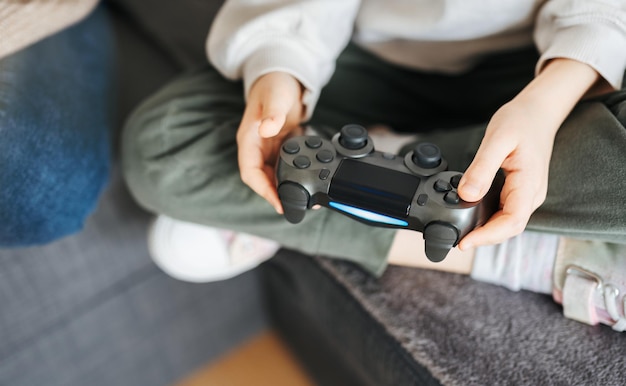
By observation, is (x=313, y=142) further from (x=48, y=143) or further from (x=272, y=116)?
(x=48, y=143)

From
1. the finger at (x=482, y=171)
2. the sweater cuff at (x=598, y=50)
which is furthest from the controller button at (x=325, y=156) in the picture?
the sweater cuff at (x=598, y=50)

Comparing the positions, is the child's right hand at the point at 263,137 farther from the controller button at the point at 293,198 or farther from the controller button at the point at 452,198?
the controller button at the point at 452,198

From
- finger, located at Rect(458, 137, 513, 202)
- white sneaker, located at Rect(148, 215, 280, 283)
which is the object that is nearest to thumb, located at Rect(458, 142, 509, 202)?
finger, located at Rect(458, 137, 513, 202)

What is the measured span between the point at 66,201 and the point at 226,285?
297 millimetres

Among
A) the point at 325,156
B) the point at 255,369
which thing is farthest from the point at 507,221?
the point at 255,369

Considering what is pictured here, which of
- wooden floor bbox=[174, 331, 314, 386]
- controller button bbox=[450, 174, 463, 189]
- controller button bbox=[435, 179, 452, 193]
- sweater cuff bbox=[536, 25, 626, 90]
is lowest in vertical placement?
wooden floor bbox=[174, 331, 314, 386]

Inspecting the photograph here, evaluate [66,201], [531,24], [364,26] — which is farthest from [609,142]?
[66,201]

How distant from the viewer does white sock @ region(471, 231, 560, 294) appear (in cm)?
50

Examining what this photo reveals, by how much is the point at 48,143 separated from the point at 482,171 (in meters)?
0.38

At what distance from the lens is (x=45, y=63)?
1.91 ft

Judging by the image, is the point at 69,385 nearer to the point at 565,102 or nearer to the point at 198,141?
the point at 198,141

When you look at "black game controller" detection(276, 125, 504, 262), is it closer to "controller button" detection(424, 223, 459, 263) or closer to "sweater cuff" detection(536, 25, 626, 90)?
"controller button" detection(424, 223, 459, 263)

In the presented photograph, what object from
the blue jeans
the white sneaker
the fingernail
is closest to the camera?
the fingernail

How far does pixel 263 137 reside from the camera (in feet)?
1.61
